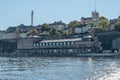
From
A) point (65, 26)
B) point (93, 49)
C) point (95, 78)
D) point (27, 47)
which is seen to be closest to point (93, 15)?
point (65, 26)

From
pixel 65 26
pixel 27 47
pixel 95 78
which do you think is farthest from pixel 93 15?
pixel 95 78

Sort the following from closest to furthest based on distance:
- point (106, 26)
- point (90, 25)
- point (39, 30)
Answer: point (106, 26) → point (90, 25) → point (39, 30)

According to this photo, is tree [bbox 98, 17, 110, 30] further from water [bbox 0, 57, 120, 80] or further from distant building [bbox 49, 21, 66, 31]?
water [bbox 0, 57, 120, 80]

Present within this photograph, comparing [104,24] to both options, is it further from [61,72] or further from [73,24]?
[61,72]

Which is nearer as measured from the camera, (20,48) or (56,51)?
(56,51)

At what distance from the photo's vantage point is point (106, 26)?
120562 mm

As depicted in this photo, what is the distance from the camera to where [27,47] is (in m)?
123

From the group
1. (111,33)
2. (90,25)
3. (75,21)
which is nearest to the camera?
(111,33)

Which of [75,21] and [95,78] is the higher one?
[75,21]

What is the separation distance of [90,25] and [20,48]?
70.0ft

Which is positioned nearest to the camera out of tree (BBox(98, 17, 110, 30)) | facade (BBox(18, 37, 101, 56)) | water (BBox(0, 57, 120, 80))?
water (BBox(0, 57, 120, 80))

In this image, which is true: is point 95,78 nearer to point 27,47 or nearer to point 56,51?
point 56,51

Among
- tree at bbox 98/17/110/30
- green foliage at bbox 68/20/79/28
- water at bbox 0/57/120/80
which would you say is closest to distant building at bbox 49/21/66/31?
green foliage at bbox 68/20/79/28

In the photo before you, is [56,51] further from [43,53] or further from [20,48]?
[20,48]
